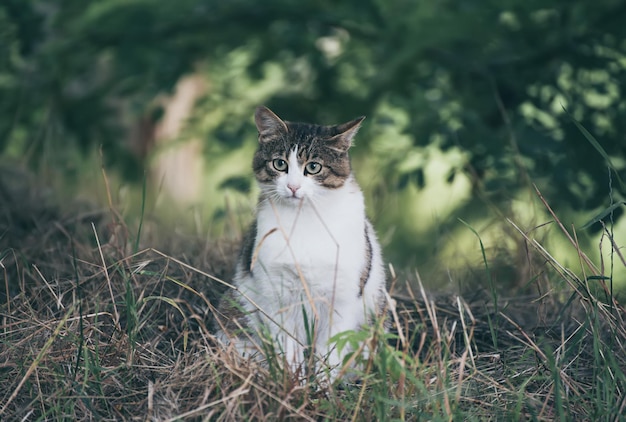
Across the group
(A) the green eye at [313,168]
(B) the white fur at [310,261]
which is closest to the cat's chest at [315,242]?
(B) the white fur at [310,261]

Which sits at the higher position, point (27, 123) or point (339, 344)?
point (339, 344)

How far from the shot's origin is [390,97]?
451 centimetres

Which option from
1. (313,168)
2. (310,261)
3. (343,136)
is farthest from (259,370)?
(343,136)

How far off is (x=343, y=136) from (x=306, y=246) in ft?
1.60

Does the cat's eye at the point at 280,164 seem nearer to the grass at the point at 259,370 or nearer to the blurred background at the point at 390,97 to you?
the grass at the point at 259,370

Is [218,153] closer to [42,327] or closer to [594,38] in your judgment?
[594,38]

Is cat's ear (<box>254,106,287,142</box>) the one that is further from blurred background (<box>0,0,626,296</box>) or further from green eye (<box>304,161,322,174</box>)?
blurred background (<box>0,0,626,296</box>)

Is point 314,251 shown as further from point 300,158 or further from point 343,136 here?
point 343,136

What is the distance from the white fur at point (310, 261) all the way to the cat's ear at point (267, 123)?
0.16 meters

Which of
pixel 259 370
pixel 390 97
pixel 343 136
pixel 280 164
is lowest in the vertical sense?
pixel 390 97

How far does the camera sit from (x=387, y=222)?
528 centimetres

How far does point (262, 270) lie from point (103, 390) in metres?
0.68

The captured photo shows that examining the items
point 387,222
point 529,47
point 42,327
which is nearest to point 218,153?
point 387,222

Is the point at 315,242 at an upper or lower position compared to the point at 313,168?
lower
